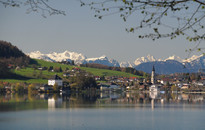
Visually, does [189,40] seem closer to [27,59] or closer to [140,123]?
[140,123]

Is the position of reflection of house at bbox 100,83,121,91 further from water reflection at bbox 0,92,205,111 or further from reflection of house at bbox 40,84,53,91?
water reflection at bbox 0,92,205,111

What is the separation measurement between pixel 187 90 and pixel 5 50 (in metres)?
96.7

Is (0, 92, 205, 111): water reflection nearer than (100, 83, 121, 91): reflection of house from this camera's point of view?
Yes

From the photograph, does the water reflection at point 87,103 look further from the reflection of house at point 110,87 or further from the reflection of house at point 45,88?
the reflection of house at point 110,87

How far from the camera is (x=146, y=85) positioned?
198625mm

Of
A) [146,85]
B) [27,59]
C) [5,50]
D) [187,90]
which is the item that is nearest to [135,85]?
[146,85]

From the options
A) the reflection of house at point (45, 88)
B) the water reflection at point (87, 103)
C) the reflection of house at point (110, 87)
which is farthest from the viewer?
the reflection of house at point (110, 87)

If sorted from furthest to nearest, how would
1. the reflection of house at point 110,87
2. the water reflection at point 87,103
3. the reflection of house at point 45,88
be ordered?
the reflection of house at point 110,87, the reflection of house at point 45,88, the water reflection at point 87,103

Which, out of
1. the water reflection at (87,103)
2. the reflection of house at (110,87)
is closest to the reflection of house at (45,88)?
the reflection of house at (110,87)

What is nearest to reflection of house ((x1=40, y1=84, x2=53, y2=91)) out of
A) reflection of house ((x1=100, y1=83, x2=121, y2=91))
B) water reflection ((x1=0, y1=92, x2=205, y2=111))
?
reflection of house ((x1=100, y1=83, x2=121, y2=91))

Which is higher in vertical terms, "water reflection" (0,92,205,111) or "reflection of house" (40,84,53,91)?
"reflection of house" (40,84,53,91)

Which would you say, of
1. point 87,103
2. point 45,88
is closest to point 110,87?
point 45,88

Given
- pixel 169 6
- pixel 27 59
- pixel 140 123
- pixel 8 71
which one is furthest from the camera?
pixel 27 59

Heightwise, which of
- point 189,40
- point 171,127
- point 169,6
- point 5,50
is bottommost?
point 171,127
